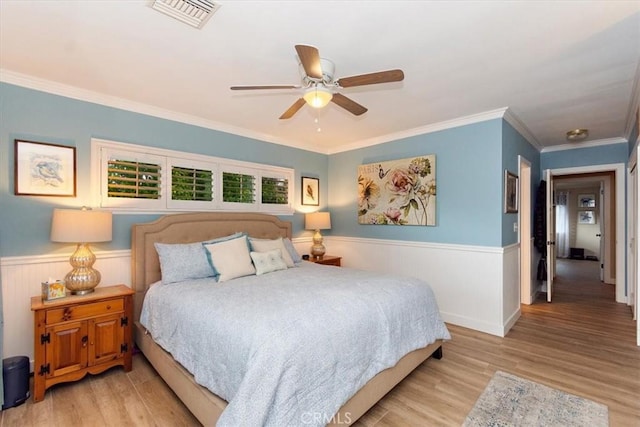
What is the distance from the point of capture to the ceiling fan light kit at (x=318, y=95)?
2.19 meters

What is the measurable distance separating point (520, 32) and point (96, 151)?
145 inches

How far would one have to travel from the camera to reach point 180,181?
3518 millimetres

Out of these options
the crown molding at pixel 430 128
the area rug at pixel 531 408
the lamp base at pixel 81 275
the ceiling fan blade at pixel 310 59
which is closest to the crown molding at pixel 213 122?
the crown molding at pixel 430 128

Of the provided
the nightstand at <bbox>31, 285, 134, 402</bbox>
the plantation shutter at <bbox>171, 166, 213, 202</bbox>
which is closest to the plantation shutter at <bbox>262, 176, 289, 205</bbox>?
the plantation shutter at <bbox>171, 166, 213, 202</bbox>

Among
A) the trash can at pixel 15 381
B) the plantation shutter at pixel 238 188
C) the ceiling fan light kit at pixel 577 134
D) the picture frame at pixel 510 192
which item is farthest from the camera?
the ceiling fan light kit at pixel 577 134

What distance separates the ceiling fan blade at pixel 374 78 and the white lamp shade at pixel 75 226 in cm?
230

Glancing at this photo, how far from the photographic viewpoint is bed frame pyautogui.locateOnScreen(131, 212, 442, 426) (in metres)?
1.85

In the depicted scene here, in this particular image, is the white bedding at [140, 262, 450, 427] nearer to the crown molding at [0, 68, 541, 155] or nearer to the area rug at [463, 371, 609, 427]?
the area rug at [463, 371, 609, 427]

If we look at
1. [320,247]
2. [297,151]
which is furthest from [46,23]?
[320,247]

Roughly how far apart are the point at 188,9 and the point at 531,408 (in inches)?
137

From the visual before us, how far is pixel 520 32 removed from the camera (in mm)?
1977

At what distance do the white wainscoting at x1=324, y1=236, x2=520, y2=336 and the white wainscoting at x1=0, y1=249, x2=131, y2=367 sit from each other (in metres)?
3.84

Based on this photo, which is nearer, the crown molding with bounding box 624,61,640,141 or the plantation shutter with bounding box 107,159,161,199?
the crown molding with bounding box 624,61,640,141

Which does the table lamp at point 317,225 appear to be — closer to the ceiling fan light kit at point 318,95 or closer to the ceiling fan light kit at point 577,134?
the ceiling fan light kit at point 318,95
